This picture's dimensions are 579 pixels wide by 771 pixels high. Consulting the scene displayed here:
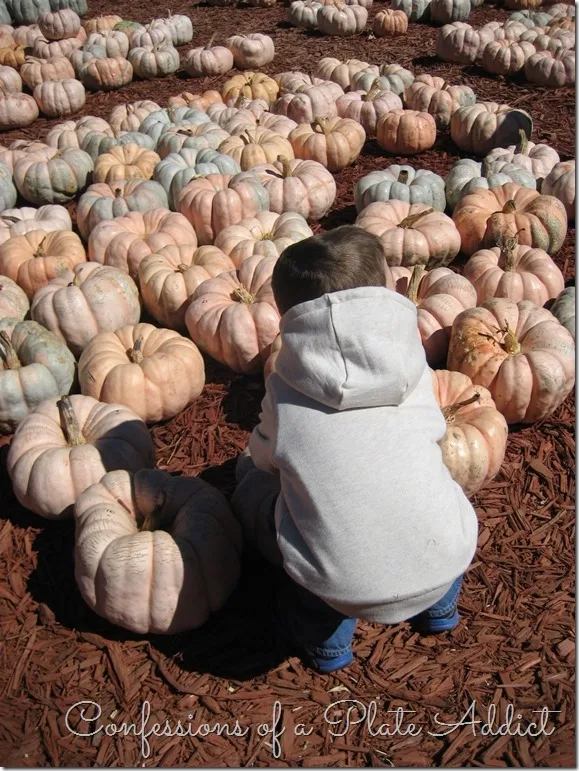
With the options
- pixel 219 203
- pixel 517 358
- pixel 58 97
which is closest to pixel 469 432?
pixel 517 358

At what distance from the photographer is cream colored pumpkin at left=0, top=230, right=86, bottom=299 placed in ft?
16.0

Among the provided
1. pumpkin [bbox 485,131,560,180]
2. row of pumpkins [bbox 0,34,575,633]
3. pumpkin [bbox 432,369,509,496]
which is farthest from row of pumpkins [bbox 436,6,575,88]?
pumpkin [bbox 432,369,509,496]

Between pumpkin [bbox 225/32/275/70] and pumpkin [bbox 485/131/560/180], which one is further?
pumpkin [bbox 225/32/275/70]

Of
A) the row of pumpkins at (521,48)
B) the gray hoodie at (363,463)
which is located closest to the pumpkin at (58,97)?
the row of pumpkins at (521,48)

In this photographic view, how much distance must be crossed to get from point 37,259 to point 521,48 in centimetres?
691

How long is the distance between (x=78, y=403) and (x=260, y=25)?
10.0 m

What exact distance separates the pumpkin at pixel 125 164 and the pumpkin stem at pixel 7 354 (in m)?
2.60

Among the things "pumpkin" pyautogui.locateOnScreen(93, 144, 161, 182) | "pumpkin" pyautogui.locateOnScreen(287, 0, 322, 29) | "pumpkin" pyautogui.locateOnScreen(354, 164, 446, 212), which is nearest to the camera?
"pumpkin" pyautogui.locateOnScreen(354, 164, 446, 212)

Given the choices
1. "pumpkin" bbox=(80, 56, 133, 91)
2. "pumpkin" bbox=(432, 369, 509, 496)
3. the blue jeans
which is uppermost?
"pumpkin" bbox=(80, 56, 133, 91)

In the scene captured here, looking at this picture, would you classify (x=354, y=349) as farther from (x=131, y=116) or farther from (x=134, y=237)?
(x=131, y=116)

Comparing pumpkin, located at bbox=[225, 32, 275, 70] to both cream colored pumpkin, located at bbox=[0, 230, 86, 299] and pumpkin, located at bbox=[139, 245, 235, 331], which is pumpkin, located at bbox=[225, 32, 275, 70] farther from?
pumpkin, located at bbox=[139, 245, 235, 331]

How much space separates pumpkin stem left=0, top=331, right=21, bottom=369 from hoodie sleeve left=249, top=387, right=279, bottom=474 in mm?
1810

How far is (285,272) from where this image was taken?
7.79ft

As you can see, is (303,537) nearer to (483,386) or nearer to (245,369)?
(483,386)
